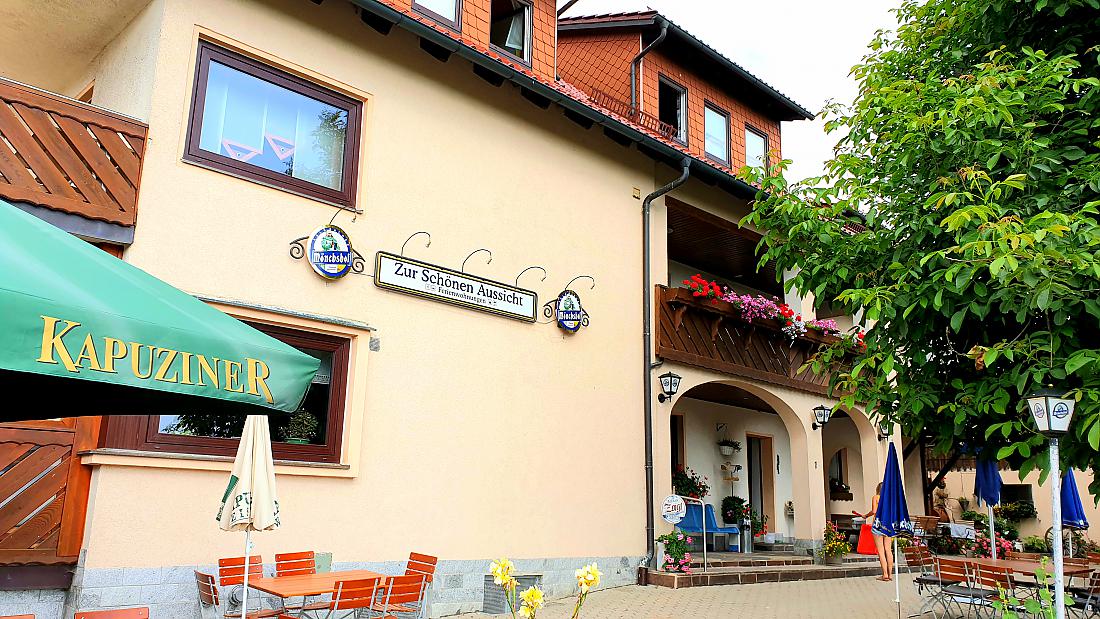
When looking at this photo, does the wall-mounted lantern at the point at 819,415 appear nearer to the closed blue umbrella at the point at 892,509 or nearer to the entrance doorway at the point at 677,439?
the entrance doorway at the point at 677,439

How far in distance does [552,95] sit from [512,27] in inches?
74.6

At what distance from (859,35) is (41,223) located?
737 cm

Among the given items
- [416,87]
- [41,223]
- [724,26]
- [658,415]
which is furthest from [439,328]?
[724,26]

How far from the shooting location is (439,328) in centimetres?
930

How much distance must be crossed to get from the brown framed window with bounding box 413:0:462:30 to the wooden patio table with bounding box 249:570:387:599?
6563mm

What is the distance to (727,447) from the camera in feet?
54.7

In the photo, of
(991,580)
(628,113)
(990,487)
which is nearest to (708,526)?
(990,487)

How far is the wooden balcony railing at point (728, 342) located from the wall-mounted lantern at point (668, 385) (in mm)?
343

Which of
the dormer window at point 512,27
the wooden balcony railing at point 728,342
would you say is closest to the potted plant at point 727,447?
the wooden balcony railing at point 728,342

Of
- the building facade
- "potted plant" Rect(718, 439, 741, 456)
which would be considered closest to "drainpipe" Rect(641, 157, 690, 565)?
the building facade

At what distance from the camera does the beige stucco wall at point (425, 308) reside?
753 cm

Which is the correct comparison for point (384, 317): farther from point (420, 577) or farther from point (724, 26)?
point (724, 26)

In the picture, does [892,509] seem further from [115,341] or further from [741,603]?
[115,341]

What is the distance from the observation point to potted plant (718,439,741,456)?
1670 centimetres
